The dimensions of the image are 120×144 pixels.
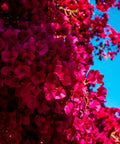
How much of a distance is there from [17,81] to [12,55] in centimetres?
24

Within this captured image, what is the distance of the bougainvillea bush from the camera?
2273 millimetres

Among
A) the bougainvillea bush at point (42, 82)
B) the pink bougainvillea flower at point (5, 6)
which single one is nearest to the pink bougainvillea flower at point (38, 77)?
the bougainvillea bush at point (42, 82)

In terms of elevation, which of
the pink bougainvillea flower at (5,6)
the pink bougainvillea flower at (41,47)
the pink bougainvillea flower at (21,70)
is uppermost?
the pink bougainvillea flower at (5,6)

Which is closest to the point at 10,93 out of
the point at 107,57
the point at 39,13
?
the point at 39,13

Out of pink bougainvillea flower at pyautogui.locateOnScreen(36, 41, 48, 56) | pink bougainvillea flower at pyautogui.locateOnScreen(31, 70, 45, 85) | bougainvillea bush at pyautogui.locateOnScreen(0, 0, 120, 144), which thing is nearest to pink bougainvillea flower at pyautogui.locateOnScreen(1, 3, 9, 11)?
bougainvillea bush at pyautogui.locateOnScreen(0, 0, 120, 144)

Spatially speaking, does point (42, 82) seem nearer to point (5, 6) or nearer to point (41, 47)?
point (41, 47)

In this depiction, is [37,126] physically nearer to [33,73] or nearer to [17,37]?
[33,73]

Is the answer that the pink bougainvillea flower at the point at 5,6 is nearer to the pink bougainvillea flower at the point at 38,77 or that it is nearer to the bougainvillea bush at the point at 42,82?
the bougainvillea bush at the point at 42,82

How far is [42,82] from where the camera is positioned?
2379 mm

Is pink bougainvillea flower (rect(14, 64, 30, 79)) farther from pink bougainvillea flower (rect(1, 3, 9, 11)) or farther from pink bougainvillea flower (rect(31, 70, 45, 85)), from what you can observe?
pink bougainvillea flower (rect(1, 3, 9, 11))

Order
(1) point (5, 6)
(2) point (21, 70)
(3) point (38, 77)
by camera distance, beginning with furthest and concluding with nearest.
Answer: (1) point (5, 6), (3) point (38, 77), (2) point (21, 70)

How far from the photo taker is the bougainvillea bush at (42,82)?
2273mm

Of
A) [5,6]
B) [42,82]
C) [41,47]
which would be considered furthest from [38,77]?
[5,6]

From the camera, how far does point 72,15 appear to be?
193 inches
